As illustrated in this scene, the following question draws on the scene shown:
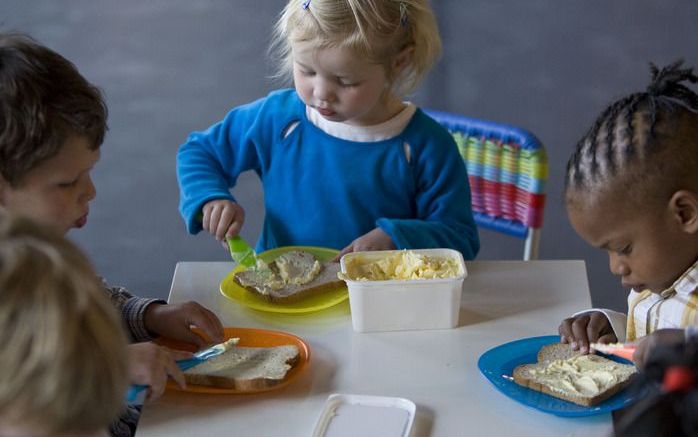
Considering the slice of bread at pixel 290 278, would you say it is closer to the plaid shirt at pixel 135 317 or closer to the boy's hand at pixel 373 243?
the boy's hand at pixel 373 243

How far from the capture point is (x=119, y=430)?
55.9 inches

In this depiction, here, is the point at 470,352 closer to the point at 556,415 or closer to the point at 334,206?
the point at 556,415

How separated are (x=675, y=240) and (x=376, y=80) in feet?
2.05

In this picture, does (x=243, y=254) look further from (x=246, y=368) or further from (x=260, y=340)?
(x=246, y=368)

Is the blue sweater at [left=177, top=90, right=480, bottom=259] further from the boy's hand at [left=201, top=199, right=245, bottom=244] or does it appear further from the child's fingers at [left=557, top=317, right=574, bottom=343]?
the child's fingers at [left=557, top=317, right=574, bottom=343]

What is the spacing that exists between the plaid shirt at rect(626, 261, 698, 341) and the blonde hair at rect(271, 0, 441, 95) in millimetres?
595

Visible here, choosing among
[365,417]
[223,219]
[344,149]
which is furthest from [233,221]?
[365,417]

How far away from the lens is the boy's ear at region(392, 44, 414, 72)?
67.4 inches

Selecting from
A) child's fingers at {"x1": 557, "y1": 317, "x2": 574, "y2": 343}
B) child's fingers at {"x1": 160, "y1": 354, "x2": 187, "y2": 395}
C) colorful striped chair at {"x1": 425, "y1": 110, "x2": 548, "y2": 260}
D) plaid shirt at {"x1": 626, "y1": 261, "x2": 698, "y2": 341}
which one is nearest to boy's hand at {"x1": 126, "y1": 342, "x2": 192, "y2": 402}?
child's fingers at {"x1": 160, "y1": 354, "x2": 187, "y2": 395}

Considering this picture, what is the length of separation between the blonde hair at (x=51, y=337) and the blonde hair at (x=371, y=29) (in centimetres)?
93

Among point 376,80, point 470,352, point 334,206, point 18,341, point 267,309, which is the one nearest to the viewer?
point 18,341

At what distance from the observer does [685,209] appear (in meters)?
1.22

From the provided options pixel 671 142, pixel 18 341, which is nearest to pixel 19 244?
pixel 18 341

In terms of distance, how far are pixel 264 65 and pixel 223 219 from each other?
4.14 feet
